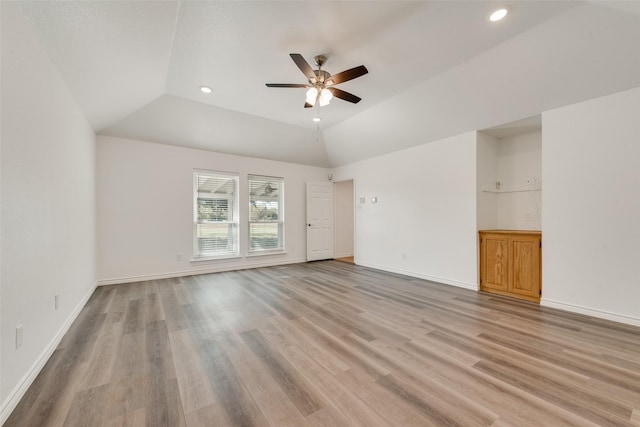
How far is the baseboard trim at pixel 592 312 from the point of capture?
270 cm

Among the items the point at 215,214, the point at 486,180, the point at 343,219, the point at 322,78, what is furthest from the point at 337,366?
the point at 343,219

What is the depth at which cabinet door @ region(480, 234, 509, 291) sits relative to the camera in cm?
377

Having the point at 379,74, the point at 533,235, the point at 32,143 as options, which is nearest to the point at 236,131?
the point at 379,74

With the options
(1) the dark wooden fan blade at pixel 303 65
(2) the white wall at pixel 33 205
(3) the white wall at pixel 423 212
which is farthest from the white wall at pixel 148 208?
(1) the dark wooden fan blade at pixel 303 65

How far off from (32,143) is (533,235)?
534 cm

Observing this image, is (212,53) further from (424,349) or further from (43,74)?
(424,349)

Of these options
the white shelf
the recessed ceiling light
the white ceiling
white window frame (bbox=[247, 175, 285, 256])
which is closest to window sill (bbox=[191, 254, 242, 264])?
white window frame (bbox=[247, 175, 285, 256])

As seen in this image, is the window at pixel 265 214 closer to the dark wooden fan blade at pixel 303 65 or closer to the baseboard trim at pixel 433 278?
the baseboard trim at pixel 433 278

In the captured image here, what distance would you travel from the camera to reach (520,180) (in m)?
4.21

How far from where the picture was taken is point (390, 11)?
224cm

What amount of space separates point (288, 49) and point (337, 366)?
3.08 m

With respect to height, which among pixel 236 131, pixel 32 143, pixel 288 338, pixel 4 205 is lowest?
pixel 288 338

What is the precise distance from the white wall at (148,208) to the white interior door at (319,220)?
170 centimetres

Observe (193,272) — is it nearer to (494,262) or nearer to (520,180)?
(494,262)
